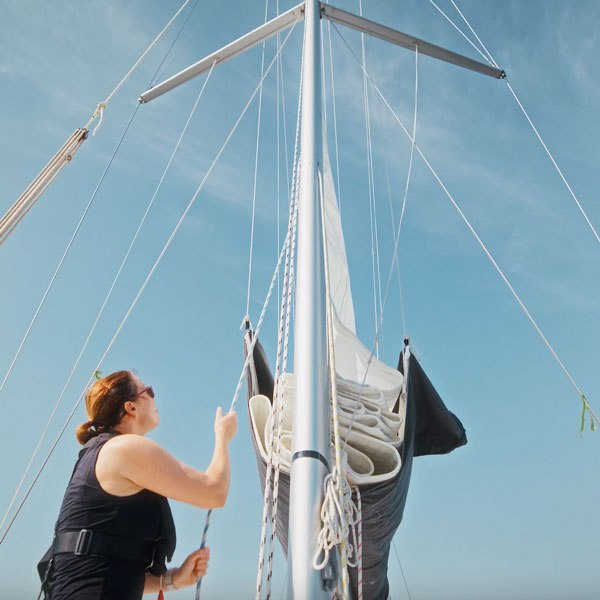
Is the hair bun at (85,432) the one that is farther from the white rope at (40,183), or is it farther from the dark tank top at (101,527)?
the white rope at (40,183)

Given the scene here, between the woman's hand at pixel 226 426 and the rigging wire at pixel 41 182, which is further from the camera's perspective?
the rigging wire at pixel 41 182

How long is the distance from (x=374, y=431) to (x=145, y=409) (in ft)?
6.36

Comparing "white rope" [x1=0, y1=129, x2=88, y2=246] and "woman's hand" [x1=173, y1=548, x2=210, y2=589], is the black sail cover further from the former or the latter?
"white rope" [x1=0, y1=129, x2=88, y2=246]

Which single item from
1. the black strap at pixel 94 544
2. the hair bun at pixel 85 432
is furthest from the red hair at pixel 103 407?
the black strap at pixel 94 544

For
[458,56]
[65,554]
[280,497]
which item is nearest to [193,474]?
[65,554]

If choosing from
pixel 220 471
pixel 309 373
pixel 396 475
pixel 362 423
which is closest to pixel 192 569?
pixel 220 471

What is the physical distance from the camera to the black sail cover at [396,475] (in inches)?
121

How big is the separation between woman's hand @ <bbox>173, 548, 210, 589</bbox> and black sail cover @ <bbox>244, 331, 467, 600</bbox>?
1149 mm

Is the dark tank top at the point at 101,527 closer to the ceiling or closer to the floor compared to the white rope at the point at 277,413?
closer to the floor

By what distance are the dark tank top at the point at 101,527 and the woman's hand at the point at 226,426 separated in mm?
278

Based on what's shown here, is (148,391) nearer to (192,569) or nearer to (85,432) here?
(85,432)

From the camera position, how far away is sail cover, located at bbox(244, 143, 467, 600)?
3037 millimetres

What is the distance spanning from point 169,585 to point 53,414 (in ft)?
7.73

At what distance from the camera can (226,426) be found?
171 centimetres
